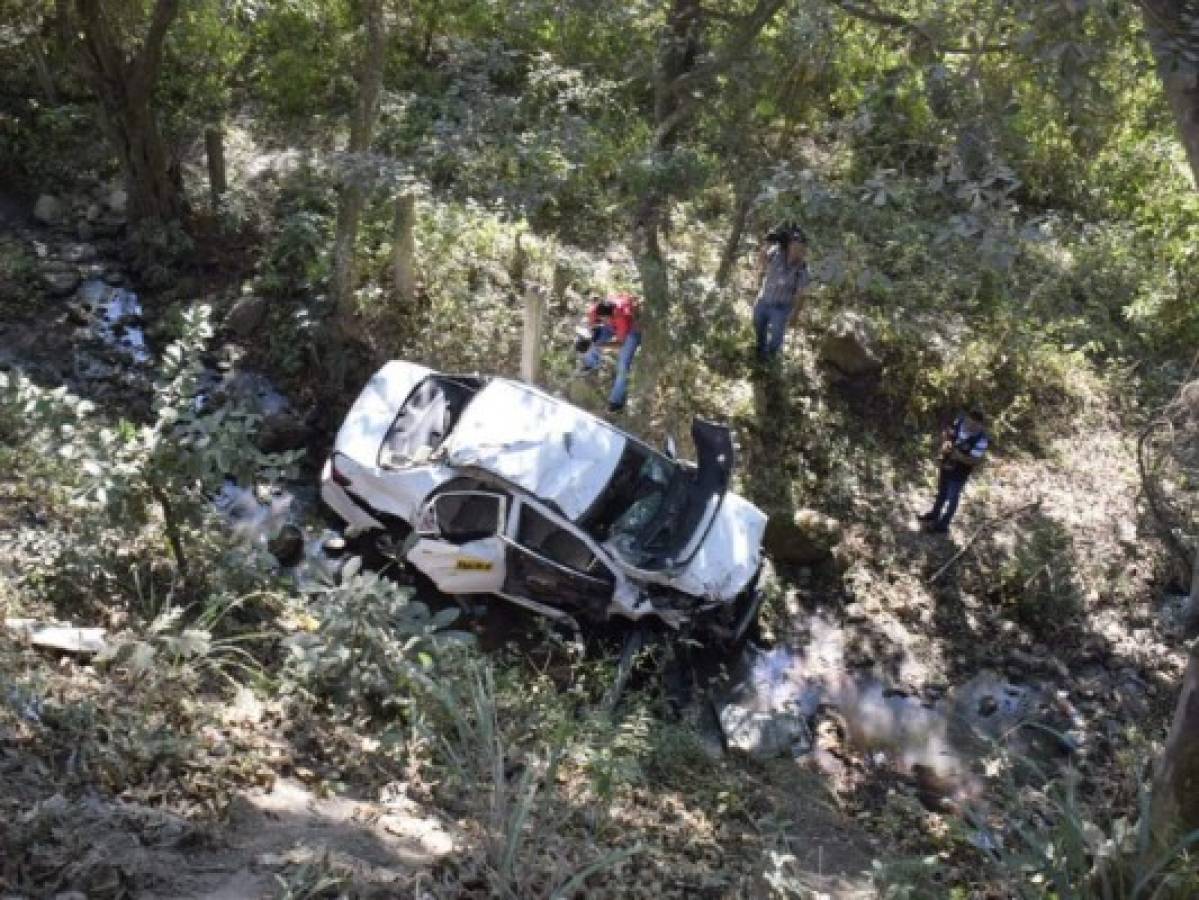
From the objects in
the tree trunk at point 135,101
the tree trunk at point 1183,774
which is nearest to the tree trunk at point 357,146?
the tree trunk at point 135,101

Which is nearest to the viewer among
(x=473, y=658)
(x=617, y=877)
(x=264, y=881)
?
(x=264, y=881)

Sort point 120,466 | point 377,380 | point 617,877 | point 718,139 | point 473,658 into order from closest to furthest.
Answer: point 617,877 < point 120,466 < point 473,658 < point 377,380 < point 718,139

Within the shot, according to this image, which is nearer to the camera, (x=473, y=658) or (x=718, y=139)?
(x=473, y=658)

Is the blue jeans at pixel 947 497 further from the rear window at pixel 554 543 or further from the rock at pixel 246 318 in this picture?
the rock at pixel 246 318

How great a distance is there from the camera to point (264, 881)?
Answer: 3.88 meters

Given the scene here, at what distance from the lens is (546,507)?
7656mm

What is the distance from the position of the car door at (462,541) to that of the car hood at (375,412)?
760mm

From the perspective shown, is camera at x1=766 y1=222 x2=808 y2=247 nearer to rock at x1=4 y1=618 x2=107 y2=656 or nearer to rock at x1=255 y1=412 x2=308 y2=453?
rock at x1=255 y1=412 x2=308 y2=453

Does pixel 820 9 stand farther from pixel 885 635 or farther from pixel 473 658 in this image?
pixel 473 658

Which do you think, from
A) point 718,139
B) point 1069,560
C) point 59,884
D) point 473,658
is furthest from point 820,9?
point 59,884

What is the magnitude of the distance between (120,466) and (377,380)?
11.1ft

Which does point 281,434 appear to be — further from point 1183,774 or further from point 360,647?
point 1183,774

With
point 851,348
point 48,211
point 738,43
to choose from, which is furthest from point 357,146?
point 851,348

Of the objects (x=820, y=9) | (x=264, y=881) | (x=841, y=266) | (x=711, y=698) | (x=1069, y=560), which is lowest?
(x=711, y=698)
